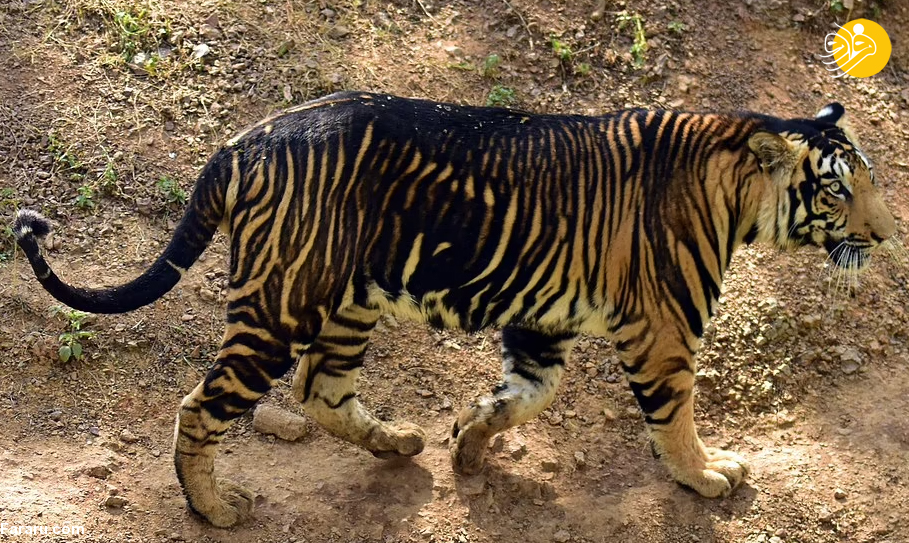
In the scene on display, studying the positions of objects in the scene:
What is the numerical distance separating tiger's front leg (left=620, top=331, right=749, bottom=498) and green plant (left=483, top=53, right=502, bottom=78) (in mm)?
2874

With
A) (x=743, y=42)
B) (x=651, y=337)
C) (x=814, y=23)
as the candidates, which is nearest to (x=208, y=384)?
(x=651, y=337)

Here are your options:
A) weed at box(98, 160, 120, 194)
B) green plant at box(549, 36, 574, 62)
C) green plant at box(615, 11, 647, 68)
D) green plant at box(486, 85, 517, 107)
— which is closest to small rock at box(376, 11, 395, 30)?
green plant at box(486, 85, 517, 107)

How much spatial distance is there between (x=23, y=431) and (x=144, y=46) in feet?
9.72

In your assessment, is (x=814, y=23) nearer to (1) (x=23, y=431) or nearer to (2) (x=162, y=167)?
(2) (x=162, y=167)

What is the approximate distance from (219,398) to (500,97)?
3.32 m

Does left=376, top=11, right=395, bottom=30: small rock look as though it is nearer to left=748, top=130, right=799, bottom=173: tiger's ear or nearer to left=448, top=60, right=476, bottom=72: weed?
left=448, top=60, right=476, bottom=72: weed

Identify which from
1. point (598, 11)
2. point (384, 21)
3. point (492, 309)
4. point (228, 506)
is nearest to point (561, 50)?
point (598, 11)

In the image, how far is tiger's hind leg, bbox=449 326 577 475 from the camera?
5332 millimetres

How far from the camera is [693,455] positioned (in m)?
5.23

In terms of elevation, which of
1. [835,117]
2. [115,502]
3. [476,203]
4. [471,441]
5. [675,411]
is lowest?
[115,502]

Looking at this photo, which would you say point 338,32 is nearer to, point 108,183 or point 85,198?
point 108,183

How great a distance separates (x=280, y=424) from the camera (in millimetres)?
5559

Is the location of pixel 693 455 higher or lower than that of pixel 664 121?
lower

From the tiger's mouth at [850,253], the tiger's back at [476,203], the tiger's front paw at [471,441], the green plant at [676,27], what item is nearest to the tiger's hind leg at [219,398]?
the tiger's back at [476,203]
